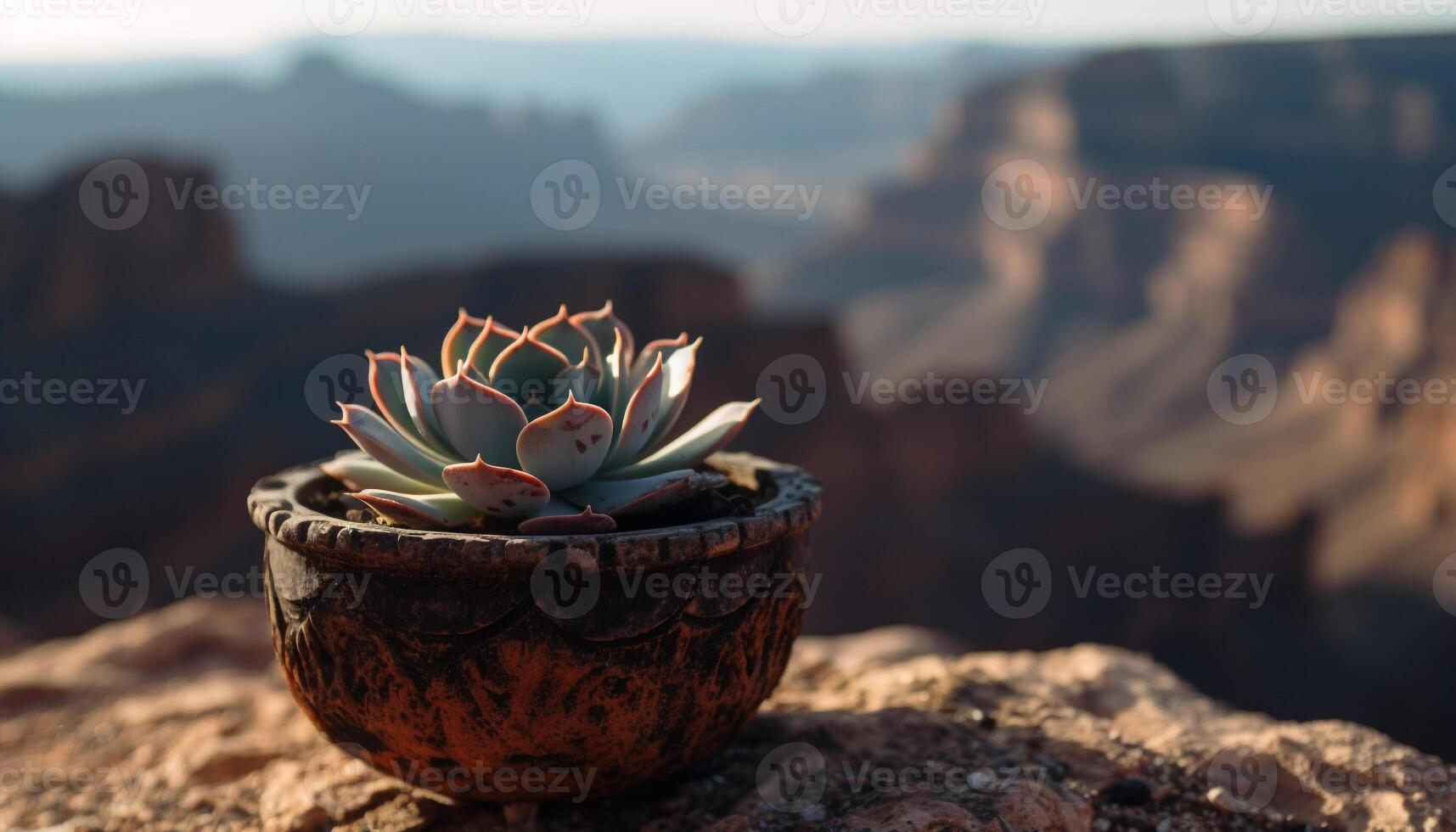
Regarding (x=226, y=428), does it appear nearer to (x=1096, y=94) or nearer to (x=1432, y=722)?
(x=1432, y=722)

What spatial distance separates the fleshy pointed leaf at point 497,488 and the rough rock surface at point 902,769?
29.7 inches

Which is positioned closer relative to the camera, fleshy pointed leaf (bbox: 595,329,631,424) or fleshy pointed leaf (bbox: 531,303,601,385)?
fleshy pointed leaf (bbox: 595,329,631,424)

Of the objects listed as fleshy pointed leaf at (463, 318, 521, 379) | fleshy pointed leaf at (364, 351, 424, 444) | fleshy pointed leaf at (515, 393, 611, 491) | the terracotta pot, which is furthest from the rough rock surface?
fleshy pointed leaf at (463, 318, 521, 379)

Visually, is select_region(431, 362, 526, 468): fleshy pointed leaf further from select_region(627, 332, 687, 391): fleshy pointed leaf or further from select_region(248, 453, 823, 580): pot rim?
select_region(627, 332, 687, 391): fleshy pointed leaf

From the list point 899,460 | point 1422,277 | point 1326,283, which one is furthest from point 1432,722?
point 1326,283

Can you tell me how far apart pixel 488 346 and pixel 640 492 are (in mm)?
648

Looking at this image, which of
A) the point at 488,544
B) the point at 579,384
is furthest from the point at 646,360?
the point at 488,544

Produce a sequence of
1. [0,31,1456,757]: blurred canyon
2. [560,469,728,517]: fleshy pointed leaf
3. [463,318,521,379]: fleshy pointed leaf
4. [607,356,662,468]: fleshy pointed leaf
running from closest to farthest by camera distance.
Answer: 1. [560,469,728,517]: fleshy pointed leaf
2. [607,356,662,468]: fleshy pointed leaf
3. [463,318,521,379]: fleshy pointed leaf
4. [0,31,1456,757]: blurred canyon

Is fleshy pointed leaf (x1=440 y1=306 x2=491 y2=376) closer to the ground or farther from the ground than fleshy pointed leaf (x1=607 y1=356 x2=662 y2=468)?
farther from the ground

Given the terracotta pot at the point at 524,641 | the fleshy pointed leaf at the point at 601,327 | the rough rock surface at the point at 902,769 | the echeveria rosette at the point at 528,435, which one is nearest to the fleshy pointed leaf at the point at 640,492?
the echeveria rosette at the point at 528,435

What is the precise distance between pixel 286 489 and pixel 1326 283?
6794 centimetres

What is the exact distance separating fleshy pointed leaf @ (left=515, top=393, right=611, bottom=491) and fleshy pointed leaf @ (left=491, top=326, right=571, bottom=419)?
1.02 ft

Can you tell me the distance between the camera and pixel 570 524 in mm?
2182

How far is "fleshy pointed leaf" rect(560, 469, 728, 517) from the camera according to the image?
228 centimetres
